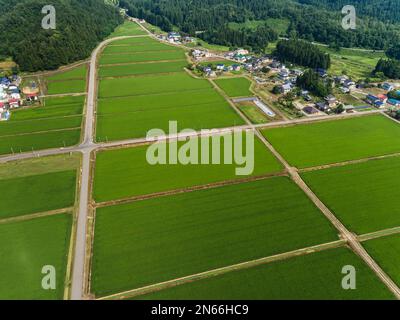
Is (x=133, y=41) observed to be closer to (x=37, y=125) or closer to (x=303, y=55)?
(x=303, y=55)

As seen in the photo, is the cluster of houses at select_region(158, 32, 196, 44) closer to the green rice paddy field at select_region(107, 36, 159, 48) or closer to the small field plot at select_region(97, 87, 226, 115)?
the green rice paddy field at select_region(107, 36, 159, 48)

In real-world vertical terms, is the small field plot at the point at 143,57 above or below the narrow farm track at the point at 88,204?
above

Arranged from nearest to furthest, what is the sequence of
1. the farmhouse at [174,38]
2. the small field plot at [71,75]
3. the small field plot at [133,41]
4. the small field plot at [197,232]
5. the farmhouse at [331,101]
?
1. the small field plot at [197,232]
2. the farmhouse at [331,101]
3. the small field plot at [71,75]
4. the small field plot at [133,41]
5. the farmhouse at [174,38]

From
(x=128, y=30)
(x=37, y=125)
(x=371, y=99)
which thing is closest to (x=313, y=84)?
(x=371, y=99)

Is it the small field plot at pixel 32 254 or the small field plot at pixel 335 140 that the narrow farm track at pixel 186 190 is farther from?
the small field plot at pixel 335 140

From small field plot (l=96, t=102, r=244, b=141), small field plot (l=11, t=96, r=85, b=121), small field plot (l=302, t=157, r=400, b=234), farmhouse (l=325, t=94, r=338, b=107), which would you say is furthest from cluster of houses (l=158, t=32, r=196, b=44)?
small field plot (l=302, t=157, r=400, b=234)

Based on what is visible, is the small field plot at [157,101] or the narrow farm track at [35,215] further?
the small field plot at [157,101]

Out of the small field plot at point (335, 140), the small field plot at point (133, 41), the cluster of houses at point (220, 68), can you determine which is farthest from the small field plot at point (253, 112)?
the small field plot at point (133, 41)
